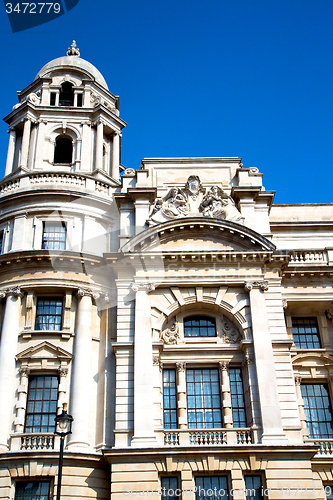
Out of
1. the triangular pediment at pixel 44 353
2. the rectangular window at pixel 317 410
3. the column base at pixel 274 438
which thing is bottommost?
the column base at pixel 274 438

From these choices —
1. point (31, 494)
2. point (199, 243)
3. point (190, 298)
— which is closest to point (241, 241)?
point (199, 243)

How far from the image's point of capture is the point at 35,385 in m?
27.7

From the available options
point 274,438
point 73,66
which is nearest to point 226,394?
point 274,438

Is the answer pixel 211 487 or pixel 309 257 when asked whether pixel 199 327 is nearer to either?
pixel 309 257

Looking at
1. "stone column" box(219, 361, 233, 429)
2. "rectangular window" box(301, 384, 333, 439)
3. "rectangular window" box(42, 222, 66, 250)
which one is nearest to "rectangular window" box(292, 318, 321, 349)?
"rectangular window" box(301, 384, 333, 439)

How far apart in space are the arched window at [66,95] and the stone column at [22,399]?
2052cm

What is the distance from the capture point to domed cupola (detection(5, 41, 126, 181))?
36.2 metres

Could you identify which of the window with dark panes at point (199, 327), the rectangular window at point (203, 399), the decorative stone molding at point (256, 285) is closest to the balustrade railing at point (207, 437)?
the rectangular window at point (203, 399)

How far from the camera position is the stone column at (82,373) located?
2612cm

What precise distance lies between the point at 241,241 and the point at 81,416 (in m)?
11.6

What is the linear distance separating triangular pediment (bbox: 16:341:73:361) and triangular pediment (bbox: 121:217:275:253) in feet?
19.3

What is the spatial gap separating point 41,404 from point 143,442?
17.9 feet

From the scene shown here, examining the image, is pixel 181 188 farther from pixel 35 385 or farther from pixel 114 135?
pixel 35 385

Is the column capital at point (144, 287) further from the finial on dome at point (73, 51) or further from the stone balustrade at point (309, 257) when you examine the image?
the finial on dome at point (73, 51)
